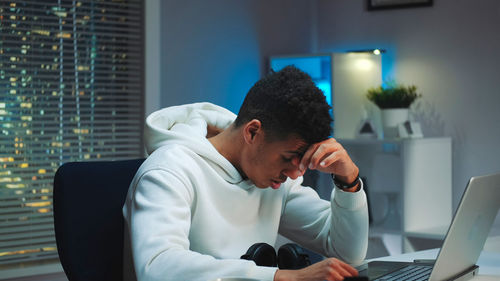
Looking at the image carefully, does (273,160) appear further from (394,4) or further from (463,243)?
(394,4)

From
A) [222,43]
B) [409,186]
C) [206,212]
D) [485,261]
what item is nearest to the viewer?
[206,212]

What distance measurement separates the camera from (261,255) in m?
1.37

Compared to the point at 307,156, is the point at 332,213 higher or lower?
lower

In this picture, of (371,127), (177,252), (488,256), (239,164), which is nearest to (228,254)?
(239,164)

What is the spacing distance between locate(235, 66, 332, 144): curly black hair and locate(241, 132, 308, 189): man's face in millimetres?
18

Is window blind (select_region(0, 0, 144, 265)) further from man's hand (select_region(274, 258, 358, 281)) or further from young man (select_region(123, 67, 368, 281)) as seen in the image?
man's hand (select_region(274, 258, 358, 281))

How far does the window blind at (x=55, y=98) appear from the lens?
3.65 m

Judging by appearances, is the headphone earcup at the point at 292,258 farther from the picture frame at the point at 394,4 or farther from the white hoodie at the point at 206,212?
the picture frame at the point at 394,4

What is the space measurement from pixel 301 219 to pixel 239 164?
0.31 m

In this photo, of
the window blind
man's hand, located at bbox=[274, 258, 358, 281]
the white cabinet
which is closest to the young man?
man's hand, located at bbox=[274, 258, 358, 281]

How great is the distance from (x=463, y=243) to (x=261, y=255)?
0.41m

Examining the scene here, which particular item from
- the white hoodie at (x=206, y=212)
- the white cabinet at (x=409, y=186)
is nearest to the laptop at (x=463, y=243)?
the white hoodie at (x=206, y=212)

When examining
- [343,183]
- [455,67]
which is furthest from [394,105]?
[343,183]

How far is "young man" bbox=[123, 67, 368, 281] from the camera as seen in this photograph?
1.27 meters
